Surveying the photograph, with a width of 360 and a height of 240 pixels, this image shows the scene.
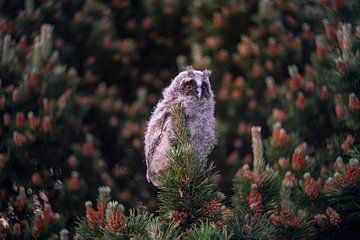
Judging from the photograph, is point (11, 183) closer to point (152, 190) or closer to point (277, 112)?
point (152, 190)

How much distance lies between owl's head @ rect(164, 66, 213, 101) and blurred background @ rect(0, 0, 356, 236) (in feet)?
4.45

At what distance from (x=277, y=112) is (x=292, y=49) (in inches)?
33.1

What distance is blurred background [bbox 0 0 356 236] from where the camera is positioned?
4.59 metres

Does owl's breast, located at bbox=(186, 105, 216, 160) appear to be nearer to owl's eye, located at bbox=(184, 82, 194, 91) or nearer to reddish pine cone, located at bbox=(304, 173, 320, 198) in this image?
owl's eye, located at bbox=(184, 82, 194, 91)

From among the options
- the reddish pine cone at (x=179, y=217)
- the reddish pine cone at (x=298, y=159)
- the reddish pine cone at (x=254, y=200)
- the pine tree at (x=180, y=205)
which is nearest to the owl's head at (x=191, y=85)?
the pine tree at (x=180, y=205)

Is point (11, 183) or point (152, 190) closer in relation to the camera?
point (11, 183)

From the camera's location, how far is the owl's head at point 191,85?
3.36 meters

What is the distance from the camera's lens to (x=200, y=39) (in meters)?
6.45

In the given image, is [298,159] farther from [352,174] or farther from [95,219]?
[95,219]

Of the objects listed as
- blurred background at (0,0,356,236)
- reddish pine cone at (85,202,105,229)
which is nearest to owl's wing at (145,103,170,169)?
reddish pine cone at (85,202,105,229)

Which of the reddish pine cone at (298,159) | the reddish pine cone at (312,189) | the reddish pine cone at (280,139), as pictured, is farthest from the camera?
the reddish pine cone at (280,139)

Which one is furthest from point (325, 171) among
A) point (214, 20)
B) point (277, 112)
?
point (214, 20)

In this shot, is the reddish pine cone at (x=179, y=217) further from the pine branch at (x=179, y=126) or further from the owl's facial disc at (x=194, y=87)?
the owl's facial disc at (x=194, y=87)

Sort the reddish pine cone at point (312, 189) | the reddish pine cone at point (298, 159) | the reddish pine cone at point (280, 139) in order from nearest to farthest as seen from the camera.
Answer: the reddish pine cone at point (312, 189) < the reddish pine cone at point (298, 159) < the reddish pine cone at point (280, 139)
